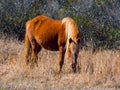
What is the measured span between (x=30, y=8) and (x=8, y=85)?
7.19 m

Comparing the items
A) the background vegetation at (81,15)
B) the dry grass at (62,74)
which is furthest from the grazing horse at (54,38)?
the background vegetation at (81,15)

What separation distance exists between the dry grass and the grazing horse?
0.25m

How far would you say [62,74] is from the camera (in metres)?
9.70

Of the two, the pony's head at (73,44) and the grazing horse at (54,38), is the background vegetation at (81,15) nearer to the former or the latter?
the grazing horse at (54,38)

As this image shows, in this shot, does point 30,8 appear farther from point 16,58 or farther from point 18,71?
point 18,71

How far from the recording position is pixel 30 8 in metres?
15.6

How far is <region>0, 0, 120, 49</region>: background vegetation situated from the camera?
13.7 metres

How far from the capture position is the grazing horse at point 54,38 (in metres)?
9.53

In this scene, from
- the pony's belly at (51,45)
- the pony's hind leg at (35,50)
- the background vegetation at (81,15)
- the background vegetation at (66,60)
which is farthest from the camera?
the background vegetation at (81,15)

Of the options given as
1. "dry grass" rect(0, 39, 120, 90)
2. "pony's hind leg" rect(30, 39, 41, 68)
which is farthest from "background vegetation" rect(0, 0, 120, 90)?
"pony's hind leg" rect(30, 39, 41, 68)

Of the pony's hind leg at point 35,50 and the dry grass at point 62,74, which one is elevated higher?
the pony's hind leg at point 35,50

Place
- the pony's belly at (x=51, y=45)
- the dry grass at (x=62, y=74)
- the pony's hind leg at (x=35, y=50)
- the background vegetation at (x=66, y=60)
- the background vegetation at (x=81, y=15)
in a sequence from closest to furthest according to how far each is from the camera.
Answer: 1. the dry grass at (x=62, y=74)
2. the background vegetation at (x=66, y=60)
3. the pony's belly at (x=51, y=45)
4. the pony's hind leg at (x=35, y=50)
5. the background vegetation at (x=81, y=15)

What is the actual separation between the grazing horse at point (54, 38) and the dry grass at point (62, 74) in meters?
0.25

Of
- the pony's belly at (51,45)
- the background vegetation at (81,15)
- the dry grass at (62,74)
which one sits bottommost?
the dry grass at (62,74)
